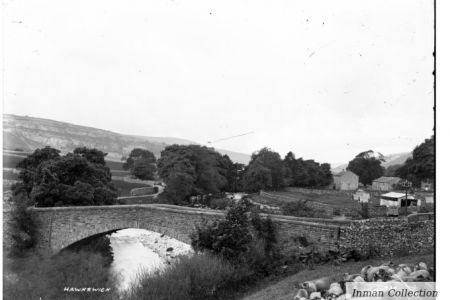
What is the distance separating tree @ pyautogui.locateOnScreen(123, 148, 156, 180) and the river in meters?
4.52

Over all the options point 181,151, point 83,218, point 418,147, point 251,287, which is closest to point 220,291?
point 251,287

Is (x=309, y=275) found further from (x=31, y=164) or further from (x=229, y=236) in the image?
(x=31, y=164)

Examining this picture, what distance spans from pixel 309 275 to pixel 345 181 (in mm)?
10623

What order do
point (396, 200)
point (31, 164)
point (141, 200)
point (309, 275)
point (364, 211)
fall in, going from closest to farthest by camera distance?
point (309, 275) → point (364, 211) → point (396, 200) → point (31, 164) → point (141, 200)

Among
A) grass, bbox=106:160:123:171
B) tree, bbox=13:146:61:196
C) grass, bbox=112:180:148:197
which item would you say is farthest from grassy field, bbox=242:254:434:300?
grass, bbox=106:160:123:171

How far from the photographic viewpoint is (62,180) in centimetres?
1798

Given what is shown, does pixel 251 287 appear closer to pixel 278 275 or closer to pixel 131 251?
pixel 278 275

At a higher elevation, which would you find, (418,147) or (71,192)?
(418,147)

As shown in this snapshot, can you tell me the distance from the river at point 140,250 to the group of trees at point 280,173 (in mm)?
5179

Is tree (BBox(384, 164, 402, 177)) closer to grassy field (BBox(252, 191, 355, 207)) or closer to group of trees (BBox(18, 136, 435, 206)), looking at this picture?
group of trees (BBox(18, 136, 435, 206))

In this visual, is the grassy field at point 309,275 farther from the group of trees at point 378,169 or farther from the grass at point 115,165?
the grass at point 115,165

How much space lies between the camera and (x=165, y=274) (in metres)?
8.59

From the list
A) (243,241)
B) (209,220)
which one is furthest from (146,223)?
(243,241)

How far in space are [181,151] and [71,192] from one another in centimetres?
811
